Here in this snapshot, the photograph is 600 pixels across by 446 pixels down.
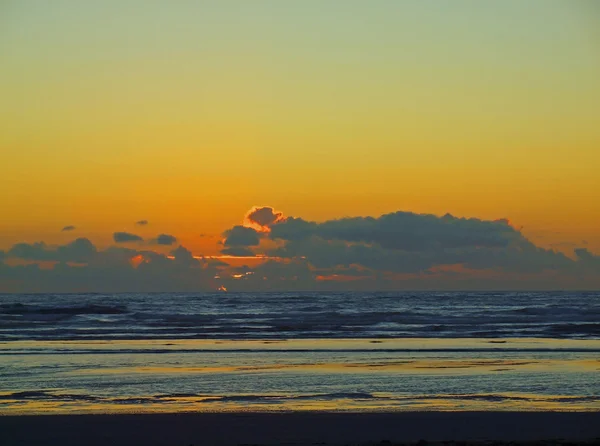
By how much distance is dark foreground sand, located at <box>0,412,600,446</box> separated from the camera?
14594mm

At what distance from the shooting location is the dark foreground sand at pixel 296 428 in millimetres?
14594

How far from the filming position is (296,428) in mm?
15547

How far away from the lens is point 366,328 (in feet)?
149

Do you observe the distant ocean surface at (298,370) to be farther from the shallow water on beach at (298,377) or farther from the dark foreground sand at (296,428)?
the dark foreground sand at (296,428)

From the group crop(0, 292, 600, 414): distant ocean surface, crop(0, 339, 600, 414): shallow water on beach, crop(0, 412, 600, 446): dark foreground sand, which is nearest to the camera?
crop(0, 412, 600, 446): dark foreground sand

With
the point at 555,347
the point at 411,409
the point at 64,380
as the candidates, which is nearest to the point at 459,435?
the point at 411,409

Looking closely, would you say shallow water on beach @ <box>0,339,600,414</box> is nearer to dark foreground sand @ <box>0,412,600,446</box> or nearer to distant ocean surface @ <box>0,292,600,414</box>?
distant ocean surface @ <box>0,292,600,414</box>

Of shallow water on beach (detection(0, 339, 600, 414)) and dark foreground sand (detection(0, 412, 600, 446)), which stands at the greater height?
shallow water on beach (detection(0, 339, 600, 414))

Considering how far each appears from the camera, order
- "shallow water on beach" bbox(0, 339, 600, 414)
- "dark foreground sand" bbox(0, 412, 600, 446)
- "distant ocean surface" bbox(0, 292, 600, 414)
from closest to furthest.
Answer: "dark foreground sand" bbox(0, 412, 600, 446) → "shallow water on beach" bbox(0, 339, 600, 414) → "distant ocean surface" bbox(0, 292, 600, 414)

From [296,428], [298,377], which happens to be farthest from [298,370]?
[296,428]

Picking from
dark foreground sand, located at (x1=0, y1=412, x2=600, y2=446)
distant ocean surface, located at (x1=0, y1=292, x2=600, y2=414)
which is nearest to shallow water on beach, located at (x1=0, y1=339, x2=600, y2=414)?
distant ocean surface, located at (x1=0, y1=292, x2=600, y2=414)

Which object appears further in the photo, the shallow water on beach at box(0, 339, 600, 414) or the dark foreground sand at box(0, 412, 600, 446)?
the shallow water on beach at box(0, 339, 600, 414)

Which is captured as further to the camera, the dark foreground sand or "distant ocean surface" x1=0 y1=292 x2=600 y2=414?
"distant ocean surface" x1=0 y1=292 x2=600 y2=414

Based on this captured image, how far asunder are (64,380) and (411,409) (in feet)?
36.0
